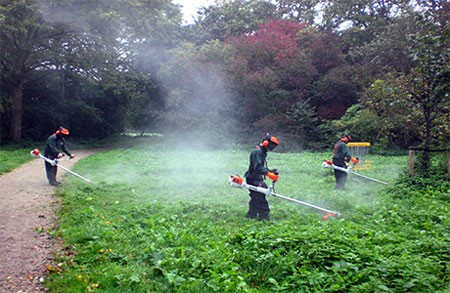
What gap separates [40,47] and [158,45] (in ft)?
26.7

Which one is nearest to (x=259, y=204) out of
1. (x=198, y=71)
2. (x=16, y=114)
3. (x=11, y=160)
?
(x=11, y=160)

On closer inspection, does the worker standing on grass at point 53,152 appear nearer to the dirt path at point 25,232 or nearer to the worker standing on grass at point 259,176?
the dirt path at point 25,232

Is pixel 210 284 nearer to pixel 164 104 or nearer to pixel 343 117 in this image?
pixel 343 117

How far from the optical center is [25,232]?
6.55 metres

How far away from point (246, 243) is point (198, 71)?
62.0 ft

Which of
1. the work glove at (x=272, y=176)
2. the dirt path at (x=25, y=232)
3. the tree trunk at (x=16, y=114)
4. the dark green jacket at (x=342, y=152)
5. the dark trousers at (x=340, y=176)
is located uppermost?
the tree trunk at (x=16, y=114)

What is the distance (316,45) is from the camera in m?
24.5

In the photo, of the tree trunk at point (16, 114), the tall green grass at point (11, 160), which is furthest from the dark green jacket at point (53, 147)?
the tree trunk at point (16, 114)

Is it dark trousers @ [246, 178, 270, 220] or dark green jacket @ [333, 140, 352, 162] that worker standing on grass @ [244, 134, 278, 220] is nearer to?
dark trousers @ [246, 178, 270, 220]

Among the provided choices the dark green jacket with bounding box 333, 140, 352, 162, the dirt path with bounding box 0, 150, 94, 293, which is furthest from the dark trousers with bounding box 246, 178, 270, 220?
the dark green jacket with bounding box 333, 140, 352, 162

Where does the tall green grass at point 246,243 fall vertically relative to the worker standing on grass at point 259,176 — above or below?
below

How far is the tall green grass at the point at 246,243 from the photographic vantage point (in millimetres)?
4430

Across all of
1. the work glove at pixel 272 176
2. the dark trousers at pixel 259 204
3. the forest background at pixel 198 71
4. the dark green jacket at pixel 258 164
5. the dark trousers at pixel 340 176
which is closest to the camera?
the work glove at pixel 272 176

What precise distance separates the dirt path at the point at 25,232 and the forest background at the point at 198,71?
32.6 ft
